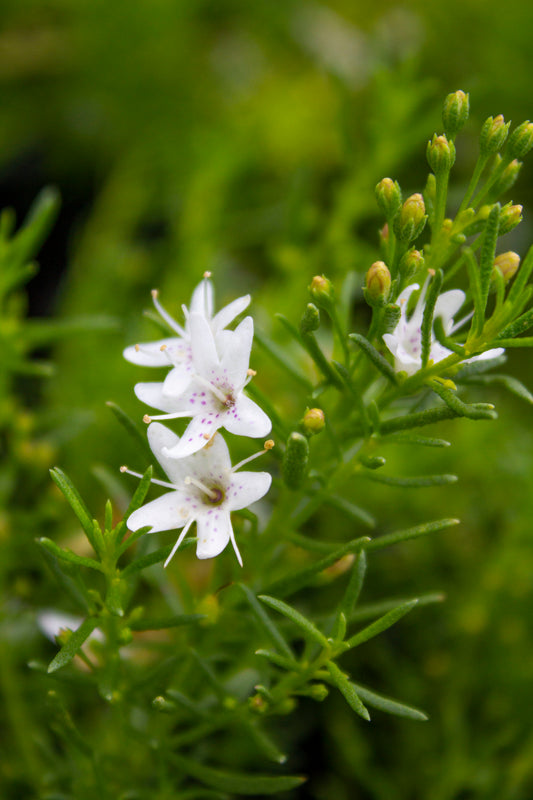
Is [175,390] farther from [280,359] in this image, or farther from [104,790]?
[104,790]

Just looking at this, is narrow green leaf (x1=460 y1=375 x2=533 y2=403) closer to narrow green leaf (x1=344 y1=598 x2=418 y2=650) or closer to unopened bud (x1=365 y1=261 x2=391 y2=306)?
unopened bud (x1=365 y1=261 x2=391 y2=306)

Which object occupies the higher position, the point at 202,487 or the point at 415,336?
the point at 415,336

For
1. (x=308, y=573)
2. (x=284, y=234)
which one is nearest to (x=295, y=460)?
(x=308, y=573)

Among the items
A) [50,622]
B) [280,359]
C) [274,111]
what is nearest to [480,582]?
[280,359]

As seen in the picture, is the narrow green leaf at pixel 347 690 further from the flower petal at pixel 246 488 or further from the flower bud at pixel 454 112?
the flower bud at pixel 454 112

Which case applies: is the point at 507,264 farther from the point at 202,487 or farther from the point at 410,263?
the point at 202,487
